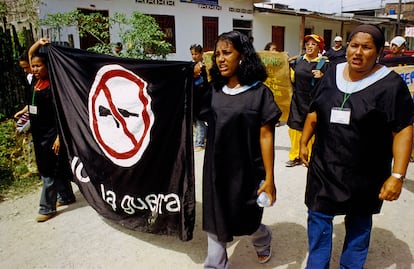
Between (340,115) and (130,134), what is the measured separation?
1.61m

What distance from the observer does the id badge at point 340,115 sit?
213 centimetres

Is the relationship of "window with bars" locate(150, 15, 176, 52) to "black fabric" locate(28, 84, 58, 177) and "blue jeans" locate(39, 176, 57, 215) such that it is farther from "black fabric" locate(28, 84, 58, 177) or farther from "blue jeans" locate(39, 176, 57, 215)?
"blue jeans" locate(39, 176, 57, 215)

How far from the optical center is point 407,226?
333 centimetres

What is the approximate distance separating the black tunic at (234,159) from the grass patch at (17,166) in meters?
2.97

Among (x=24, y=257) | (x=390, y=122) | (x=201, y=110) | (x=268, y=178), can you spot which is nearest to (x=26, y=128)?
(x=24, y=257)

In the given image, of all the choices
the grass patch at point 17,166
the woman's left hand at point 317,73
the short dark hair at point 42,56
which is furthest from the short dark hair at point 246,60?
the grass patch at point 17,166

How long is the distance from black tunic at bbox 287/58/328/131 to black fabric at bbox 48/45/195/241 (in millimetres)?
2559

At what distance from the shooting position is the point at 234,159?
2.31 m

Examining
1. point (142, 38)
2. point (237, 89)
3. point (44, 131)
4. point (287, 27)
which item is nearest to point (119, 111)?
point (44, 131)

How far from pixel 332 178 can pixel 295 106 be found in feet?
9.16

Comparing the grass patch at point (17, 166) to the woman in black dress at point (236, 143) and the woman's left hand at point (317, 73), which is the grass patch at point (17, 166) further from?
the woman's left hand at point (317, 73)

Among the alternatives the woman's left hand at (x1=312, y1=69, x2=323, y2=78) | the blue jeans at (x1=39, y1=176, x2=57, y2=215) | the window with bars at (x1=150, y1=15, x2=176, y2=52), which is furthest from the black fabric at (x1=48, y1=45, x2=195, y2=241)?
the window with bars at (x1=150, y1=15, x2=176, y2=52)

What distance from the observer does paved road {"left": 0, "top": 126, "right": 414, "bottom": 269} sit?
281 centimetres

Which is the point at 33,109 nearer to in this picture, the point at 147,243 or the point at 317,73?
the point at 147,243
